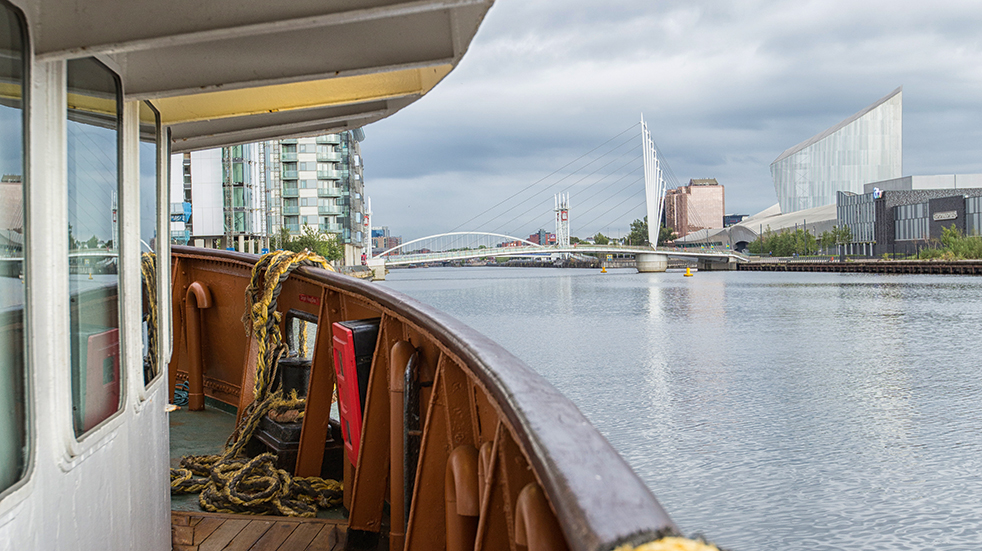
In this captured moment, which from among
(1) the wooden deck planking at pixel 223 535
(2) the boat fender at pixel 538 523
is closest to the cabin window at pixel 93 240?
(1) the wooden deck planking at pixel 223 535

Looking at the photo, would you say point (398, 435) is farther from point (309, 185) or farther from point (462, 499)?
point (309, 185)

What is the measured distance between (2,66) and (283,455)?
3.50m

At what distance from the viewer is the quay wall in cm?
6500

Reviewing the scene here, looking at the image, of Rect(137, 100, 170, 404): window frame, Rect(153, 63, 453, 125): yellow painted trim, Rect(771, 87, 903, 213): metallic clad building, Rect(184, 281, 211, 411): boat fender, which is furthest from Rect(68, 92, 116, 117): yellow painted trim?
Rect(771, 87, 903, 213): metallic clad building

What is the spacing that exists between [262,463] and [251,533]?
73 centimetres

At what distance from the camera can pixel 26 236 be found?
73.7 inches

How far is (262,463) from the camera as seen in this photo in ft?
14.8

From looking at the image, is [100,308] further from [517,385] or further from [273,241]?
[273,241]

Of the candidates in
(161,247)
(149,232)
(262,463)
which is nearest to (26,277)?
(149,232)

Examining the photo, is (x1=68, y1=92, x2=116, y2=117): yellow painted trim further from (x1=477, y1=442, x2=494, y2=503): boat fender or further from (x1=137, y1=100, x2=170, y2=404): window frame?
(x1=477, y1=442, x2=494, y2=503): boat fender

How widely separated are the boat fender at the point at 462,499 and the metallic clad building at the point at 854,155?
167479 mm

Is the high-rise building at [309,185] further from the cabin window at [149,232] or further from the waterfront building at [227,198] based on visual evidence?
the cabin window at [149,232]

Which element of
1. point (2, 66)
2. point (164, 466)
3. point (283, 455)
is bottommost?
point (283, 455)

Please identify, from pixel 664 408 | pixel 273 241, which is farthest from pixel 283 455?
pixel 273 241
